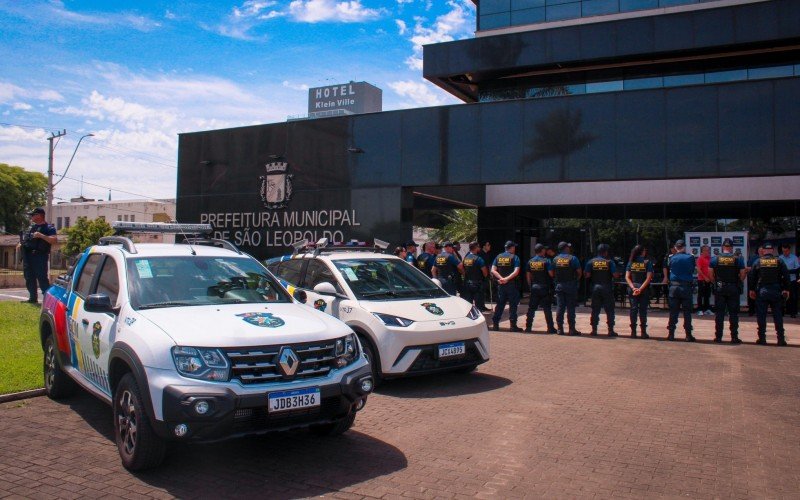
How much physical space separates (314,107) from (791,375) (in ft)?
294

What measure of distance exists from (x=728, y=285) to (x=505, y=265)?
3977 mm

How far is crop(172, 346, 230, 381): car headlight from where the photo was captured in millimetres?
4469

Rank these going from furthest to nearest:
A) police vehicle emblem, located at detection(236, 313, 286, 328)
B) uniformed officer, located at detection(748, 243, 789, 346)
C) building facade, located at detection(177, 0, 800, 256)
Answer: building facade, located at detection(177, 0, 800, 256) → uniformed officer, located at detection(748, 243, 789, 346) → police vehicle emblem, located at detection(236, 313, 286, 328)

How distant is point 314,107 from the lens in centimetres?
9350

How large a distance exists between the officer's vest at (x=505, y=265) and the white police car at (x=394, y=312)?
13.5ft

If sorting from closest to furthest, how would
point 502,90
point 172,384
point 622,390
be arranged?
1. point 172,384
2. point 622,390
3. point 502,90

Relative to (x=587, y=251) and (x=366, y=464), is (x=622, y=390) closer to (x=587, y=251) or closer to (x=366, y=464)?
(x=366, y=464)

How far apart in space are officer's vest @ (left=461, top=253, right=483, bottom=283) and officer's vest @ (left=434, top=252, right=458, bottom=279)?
17.9 inches

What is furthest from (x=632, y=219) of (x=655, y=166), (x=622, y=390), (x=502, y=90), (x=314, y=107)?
(x=314, y=107)

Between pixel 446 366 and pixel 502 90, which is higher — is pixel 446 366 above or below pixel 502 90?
below

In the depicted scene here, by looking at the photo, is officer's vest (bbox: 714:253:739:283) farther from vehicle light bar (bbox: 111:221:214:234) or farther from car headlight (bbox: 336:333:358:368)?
vehicle light bar (bbox: 111:221:214:234)

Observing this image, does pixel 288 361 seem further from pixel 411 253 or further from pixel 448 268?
pixel 411 253

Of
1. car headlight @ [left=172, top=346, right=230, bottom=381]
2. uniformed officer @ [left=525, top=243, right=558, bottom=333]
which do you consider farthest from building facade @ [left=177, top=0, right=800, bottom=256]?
car headlight @ [left=172, top=346, right=230, bottom=381]

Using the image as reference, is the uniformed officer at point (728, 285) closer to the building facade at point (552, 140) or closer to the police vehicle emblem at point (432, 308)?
the building facade at point (552, 140)
